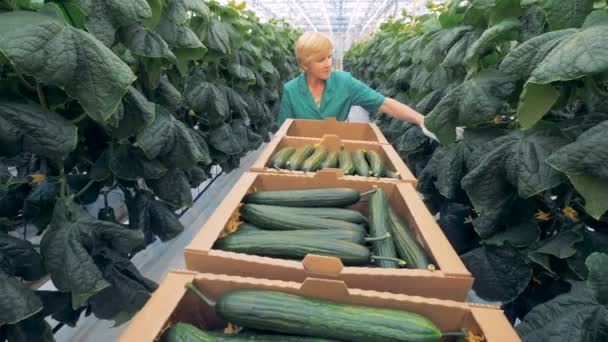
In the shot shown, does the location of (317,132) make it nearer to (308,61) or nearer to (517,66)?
(308,61)

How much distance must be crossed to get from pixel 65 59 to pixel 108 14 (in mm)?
354

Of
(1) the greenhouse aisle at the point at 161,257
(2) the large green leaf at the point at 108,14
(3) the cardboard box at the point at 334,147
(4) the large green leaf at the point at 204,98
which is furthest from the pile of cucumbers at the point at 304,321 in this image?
(4) the large green leaf at the point at 204,98

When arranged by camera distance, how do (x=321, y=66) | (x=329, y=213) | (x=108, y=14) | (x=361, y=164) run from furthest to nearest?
(x=321, y=66), (x=361, y=164), (x=329, y=213), (x=108, y=14)

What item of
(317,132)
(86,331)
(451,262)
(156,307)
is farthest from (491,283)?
(86,331)

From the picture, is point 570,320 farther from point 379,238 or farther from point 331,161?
point 331,161

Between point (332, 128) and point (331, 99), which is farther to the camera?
point (331, 99)

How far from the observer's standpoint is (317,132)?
3139 millimetres

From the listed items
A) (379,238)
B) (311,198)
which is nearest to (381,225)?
(379,238)

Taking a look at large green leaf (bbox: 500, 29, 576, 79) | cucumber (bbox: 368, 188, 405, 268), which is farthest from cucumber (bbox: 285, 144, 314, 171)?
large green leaf (bbox: 500, 29, 576, 79)

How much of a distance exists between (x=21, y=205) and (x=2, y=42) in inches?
40.8

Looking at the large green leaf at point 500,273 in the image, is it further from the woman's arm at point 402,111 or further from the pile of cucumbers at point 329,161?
the woman's arm at point 402,111

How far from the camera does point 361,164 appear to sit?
7.20ft

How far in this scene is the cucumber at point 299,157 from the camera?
2.14m

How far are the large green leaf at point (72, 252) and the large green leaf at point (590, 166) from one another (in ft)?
5.03
